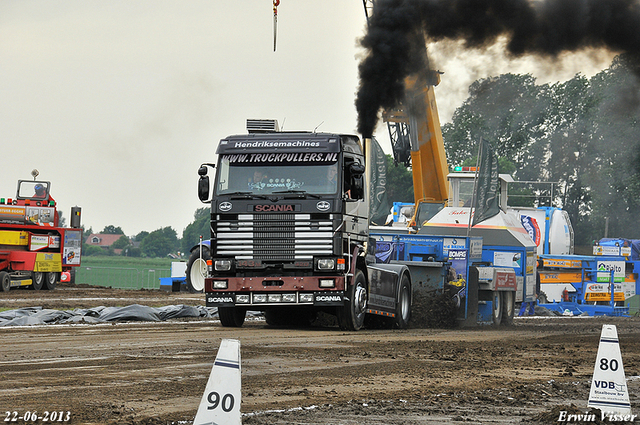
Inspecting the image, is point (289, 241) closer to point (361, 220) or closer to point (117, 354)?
point (361, 220)

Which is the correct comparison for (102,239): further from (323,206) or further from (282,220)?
(323,206)

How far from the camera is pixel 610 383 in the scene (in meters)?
7.10

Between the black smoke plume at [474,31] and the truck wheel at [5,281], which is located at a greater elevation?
the black smoke plume at [474,31]

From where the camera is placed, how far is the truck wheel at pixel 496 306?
20.9m

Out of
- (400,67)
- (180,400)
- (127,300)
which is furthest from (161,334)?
(127,300)

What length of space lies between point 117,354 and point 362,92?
10146 mm

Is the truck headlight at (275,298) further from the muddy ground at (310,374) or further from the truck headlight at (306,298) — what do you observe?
the muddy ground at (310,374)

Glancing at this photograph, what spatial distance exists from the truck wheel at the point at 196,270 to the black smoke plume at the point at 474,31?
8.31 metres

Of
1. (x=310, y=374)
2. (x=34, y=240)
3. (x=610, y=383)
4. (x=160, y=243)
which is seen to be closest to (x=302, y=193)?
(x=310, y=374)

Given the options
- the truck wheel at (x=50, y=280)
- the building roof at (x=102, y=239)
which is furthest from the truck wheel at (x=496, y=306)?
the building roof at (x=102, y=239)

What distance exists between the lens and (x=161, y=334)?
14414 millimetres

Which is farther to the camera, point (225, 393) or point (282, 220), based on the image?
point (282, 220)

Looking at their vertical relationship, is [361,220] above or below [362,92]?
below

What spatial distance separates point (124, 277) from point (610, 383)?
36.1 meters
